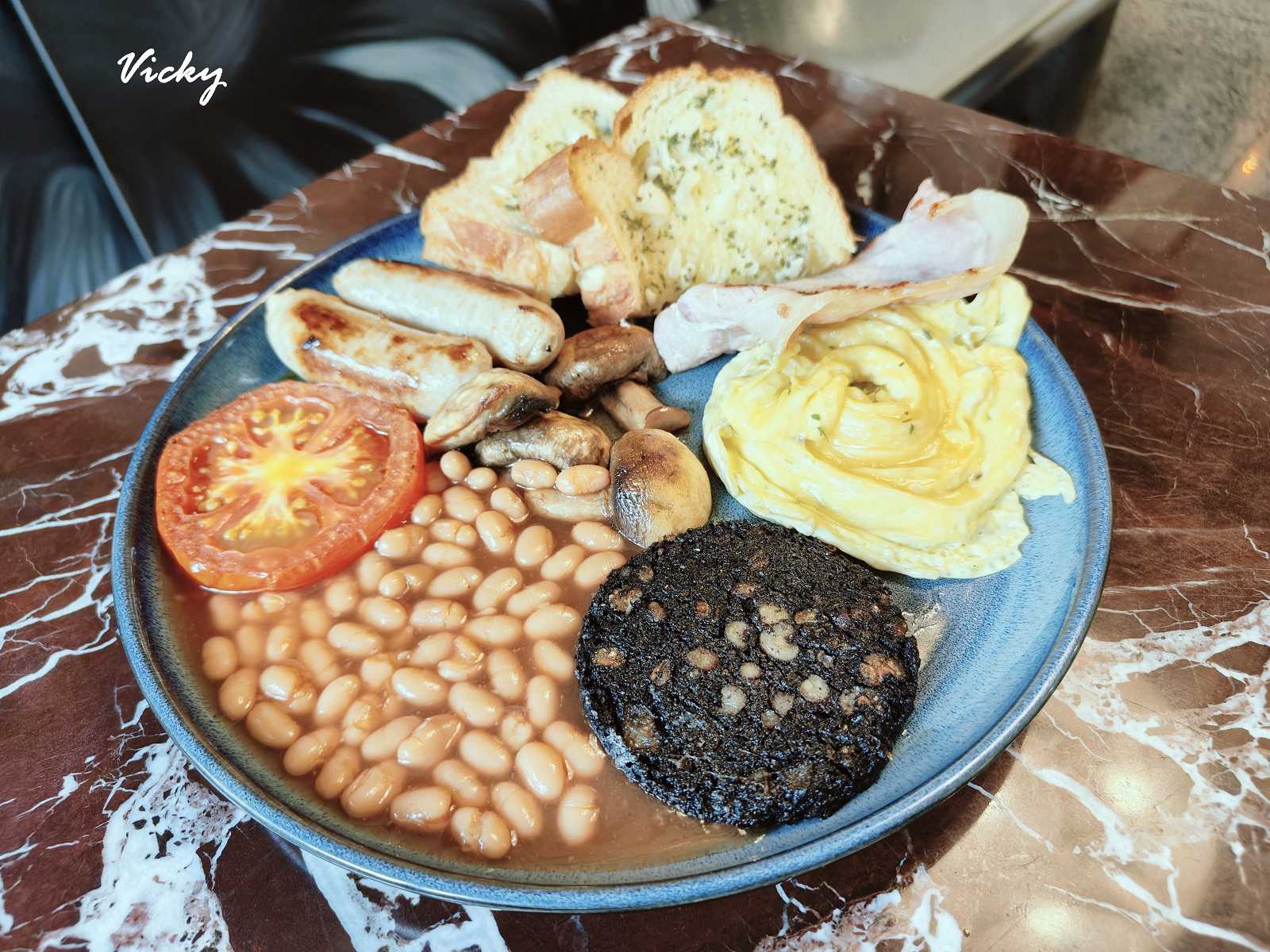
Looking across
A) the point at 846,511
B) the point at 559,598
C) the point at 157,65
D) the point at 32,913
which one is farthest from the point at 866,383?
the point at 157,65

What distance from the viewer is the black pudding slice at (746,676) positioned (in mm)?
1589

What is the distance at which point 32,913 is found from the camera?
163cm

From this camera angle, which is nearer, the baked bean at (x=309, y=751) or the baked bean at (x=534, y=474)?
the baked bean at (x=309, y=751)

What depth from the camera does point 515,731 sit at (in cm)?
177

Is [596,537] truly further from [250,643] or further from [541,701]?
[250,643]

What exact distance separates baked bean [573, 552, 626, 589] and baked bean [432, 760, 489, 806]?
0.48m

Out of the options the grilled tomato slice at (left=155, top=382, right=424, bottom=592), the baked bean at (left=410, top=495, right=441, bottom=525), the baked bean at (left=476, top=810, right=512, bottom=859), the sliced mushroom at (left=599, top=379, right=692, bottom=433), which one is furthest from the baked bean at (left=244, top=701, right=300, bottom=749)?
the sliced mushroom at (left=599, top=379, right=692, bottom=433)

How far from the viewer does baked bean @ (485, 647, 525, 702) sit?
1.83m

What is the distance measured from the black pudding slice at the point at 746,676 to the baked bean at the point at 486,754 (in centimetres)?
17

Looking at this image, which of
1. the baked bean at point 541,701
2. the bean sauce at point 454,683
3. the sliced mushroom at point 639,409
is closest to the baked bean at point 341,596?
the bean sauce at point 454,683

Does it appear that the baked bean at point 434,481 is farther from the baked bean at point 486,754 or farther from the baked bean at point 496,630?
the baked bean at point 486,754

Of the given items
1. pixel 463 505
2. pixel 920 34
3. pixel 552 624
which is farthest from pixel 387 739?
pixel 920 34

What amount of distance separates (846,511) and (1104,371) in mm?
1030

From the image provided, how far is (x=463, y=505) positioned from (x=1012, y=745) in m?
1.28
